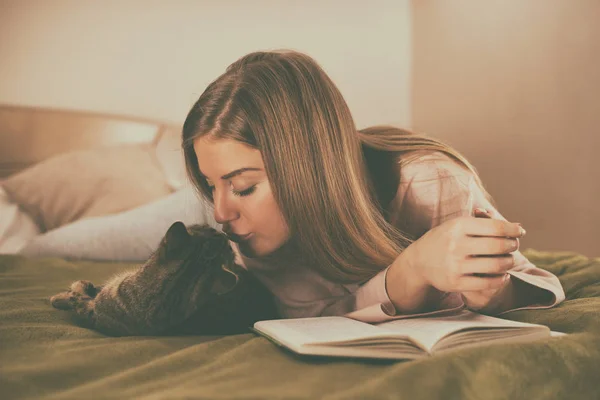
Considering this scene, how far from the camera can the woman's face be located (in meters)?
1.00

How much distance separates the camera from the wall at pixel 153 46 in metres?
2.52

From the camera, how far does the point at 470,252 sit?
2.45 feet

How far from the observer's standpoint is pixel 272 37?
2.71 metres

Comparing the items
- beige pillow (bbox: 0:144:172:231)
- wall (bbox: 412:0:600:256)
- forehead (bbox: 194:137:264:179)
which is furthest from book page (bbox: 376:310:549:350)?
beige pillow (bbox: 0:144:172:231)

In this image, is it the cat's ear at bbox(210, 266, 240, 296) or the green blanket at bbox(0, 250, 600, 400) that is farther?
the cat's ear at bbox(210, 266, 240, 296)

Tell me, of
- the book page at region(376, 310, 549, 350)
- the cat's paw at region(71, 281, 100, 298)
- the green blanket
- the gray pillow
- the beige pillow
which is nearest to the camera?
the green blanket

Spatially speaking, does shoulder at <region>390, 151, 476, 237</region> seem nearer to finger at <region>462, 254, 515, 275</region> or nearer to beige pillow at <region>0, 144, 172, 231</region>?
finger at <region>462, 254, 515, 275</region>

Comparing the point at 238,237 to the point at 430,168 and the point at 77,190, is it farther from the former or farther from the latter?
the point at 77,190

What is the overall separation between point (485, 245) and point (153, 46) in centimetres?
217

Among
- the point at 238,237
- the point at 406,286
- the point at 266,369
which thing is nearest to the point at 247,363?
the point at 266,369

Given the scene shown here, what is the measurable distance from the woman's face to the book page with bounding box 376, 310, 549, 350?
0.90 feet

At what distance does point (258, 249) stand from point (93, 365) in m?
0.42

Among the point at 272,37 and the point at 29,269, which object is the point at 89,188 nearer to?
the point at 29,269

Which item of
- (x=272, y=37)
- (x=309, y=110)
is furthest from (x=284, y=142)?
(x=272, y=37)
